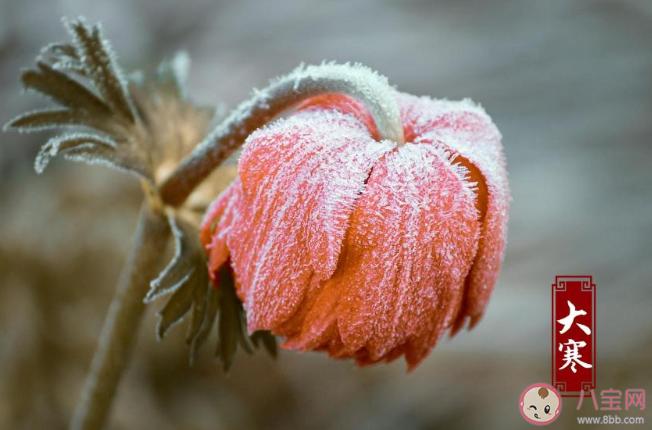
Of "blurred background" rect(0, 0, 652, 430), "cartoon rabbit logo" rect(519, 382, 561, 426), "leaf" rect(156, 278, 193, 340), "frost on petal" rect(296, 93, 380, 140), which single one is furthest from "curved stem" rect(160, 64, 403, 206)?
"blurred background" rect(0, 0, 652, 430)

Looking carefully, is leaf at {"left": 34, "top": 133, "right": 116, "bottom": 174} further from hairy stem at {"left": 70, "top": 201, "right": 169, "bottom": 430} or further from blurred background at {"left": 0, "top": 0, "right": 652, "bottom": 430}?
blurred background at {"left": 0, "top": 0, "right": 652, "bottom": 430}

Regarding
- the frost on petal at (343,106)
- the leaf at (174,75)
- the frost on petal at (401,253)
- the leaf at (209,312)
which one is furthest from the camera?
the leaf at (174,75)

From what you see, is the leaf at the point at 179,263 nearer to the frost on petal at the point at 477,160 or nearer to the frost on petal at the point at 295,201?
the frost on petal at the point at 295,201

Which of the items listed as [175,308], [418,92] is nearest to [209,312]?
[175,308]

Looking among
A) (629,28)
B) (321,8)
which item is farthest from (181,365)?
(629,28)

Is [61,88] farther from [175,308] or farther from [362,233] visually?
[362,233]

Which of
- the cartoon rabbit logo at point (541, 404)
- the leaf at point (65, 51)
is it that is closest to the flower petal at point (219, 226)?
Result: the leaf at point (65, 51)
